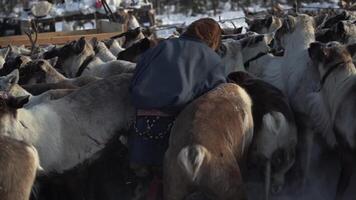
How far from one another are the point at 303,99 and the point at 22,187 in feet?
9.90

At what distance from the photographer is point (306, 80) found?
649cm

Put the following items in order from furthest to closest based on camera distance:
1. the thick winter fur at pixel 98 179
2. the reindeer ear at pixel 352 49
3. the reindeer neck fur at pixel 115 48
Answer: the reindeer neck fur at pixel 115 48, the reindeer ear at pixel 352 49, the thick winter fur at pixel 98 179

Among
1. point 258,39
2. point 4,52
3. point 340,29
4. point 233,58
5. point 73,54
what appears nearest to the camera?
point 233,58

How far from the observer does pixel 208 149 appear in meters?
4.54

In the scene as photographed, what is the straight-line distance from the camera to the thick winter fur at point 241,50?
755 centimetres

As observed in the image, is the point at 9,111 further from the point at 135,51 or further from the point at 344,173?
the point at 135,51

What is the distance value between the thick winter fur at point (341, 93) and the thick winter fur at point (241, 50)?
54.2 inches

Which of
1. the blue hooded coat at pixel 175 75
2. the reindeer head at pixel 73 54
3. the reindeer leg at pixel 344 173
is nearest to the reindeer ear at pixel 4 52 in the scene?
the reindeer head at pixel 73 54

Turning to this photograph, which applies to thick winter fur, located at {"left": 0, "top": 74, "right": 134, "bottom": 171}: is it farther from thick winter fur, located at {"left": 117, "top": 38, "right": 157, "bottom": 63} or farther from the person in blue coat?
thick winter fur, located at {"left": 117, "top": 38, "right": 157, "bottom": 63}

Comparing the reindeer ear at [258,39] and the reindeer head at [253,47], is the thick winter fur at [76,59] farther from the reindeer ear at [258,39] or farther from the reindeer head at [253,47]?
the reindeer ear at [258,39]

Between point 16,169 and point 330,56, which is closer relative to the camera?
point 16,169

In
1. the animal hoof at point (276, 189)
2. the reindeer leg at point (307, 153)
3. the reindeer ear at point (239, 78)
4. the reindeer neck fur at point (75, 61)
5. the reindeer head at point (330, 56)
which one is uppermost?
the reindeer head at point (330, 56)

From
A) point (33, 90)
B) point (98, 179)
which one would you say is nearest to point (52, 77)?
point (33, 90)

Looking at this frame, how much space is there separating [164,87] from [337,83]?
1.59 m
